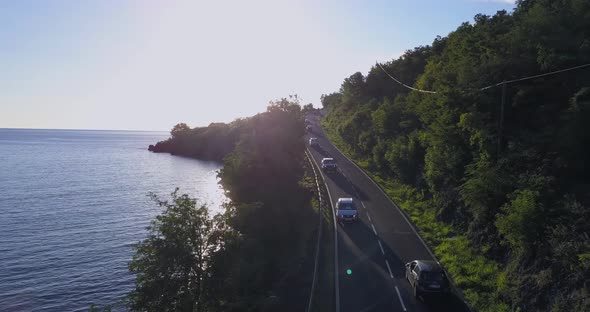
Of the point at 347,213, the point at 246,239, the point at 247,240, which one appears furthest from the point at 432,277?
the point at 347,213

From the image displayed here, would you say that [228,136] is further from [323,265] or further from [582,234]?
[582,234]

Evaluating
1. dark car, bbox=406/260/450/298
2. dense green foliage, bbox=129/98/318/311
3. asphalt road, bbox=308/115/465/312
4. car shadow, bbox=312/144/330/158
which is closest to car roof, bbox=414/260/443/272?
dark car, bbox=406/260/450/298

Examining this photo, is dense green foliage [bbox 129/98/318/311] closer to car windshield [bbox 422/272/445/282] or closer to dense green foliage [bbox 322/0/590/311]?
car windshield [bbox 422/272/445/282]

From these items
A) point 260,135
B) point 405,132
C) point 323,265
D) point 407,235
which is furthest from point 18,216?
point 405,132

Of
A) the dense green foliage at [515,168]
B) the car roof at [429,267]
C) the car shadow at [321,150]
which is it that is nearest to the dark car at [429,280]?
the car roof at [429,267]

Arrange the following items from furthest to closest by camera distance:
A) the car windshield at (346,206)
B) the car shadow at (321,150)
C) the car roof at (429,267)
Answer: the car shadow at (321,150) < the car windshield at (346,206) < the car roof at (429,267)

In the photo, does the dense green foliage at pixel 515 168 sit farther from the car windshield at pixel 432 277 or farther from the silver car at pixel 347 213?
the silver car at pixel 347 213
